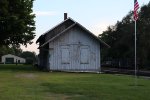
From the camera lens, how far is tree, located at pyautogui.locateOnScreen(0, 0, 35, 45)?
54.1 metres

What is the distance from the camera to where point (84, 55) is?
4950 cm

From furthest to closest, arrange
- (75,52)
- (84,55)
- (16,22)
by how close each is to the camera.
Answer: (16,22) < (84,55) < (75,52)

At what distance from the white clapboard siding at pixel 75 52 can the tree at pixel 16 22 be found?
25.8 feet

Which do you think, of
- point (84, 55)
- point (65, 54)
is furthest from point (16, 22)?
point (84, 55)

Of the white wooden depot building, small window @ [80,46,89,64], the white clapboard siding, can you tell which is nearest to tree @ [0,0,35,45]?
the white wooden depot building

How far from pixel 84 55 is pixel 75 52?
3.70ft

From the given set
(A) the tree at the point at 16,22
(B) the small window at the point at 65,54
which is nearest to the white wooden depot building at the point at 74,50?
(B) the small window at the point at 65,54

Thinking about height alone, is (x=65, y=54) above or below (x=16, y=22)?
below

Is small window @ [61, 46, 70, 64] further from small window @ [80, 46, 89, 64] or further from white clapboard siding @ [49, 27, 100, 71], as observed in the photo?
small window @ [80, 46, 89, 64]

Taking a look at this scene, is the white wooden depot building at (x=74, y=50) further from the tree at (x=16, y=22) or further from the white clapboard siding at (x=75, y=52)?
the tree at (x=16, y=22)

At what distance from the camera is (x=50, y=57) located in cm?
4847

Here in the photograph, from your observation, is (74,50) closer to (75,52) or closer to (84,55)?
(75,52)

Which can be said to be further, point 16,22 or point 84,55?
point 16,22

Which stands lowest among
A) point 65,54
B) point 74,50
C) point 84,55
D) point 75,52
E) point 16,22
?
point 84,55
